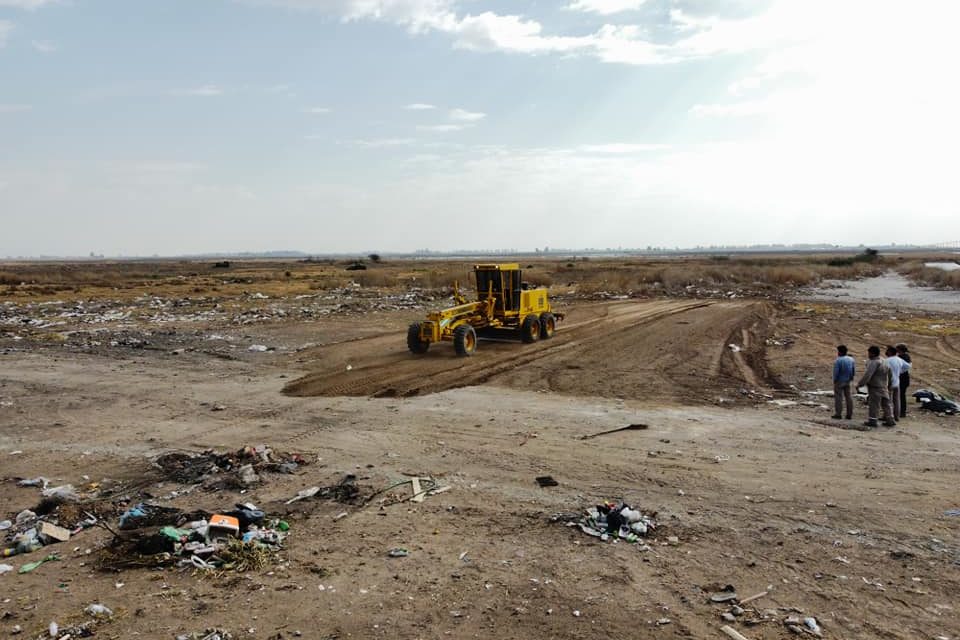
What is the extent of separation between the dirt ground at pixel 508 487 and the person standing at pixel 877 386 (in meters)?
Result: 0.33

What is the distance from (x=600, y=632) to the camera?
188 inches

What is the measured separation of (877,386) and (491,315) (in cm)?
953

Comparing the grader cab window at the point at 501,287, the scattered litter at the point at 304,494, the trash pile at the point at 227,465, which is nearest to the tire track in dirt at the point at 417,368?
the grader cab window at the point at 501,287

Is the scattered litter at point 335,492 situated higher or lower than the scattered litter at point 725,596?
higher

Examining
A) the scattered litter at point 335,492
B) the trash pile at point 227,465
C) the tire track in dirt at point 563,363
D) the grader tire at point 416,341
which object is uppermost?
the grader tire at point 416,341

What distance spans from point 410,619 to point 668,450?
5118 millimetres

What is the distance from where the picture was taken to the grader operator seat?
17688 mm

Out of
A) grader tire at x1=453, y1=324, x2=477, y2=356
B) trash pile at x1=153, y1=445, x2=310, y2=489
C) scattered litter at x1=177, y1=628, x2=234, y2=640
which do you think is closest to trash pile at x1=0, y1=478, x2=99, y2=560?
trash pile at x1=153, y1=445, x2=310, y2=489

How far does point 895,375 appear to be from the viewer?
1035 centimetres

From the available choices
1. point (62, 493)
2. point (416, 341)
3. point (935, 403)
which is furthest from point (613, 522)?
point (416, 341)

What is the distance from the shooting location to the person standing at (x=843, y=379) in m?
10.4

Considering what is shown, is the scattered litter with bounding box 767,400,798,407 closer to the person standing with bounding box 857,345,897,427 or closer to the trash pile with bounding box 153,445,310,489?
the person standing with bounding box 857,345,897,427

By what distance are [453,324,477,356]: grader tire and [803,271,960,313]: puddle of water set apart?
913 inches

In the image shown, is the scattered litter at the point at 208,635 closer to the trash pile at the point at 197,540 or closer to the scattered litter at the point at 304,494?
the trash pile at the point at 197,540
